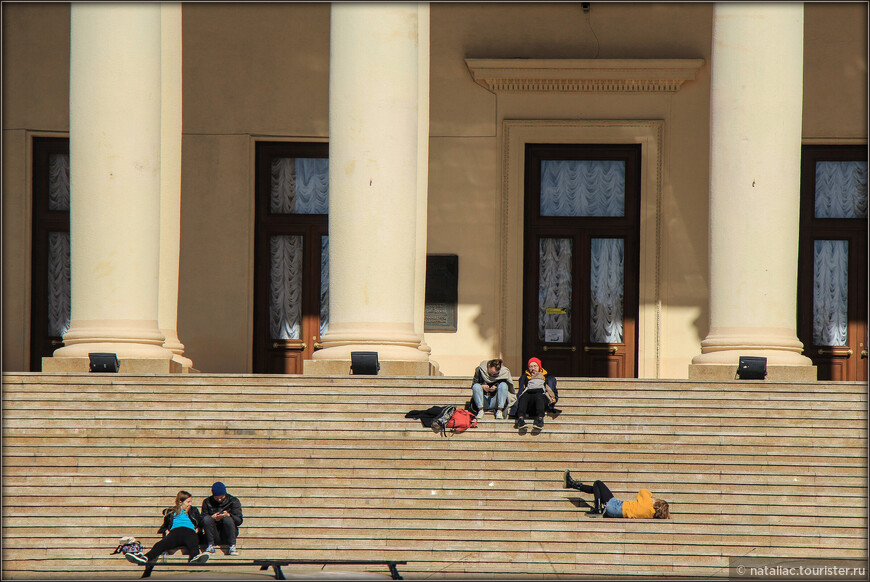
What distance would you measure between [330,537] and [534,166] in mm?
13770

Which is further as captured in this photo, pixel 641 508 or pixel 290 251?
pixel 290 251

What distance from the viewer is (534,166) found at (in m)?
26.3

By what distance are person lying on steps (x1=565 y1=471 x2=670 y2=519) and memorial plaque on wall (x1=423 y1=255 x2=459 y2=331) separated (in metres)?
11.6

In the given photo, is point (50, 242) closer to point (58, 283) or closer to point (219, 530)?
point (58, 283)

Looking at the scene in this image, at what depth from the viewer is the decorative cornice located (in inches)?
1002

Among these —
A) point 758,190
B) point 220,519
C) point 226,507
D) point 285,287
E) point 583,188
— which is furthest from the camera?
point 285,287

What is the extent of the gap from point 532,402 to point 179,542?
5589 mm

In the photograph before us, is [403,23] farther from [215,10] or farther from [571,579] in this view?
[571,579]

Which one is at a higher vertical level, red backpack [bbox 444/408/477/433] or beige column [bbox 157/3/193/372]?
beige column [bbox 157/3/193/372]

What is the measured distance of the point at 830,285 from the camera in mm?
25812

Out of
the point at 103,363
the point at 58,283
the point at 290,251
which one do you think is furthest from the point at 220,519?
the point at 58,283

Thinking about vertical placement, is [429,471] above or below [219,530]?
above

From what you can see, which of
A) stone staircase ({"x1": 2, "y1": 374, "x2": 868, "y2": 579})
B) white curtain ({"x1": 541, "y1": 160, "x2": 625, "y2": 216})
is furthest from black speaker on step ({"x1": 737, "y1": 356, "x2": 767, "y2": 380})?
white curtain ({"x1": 541, "y1": 160, "x2": 625, "y2": 216})

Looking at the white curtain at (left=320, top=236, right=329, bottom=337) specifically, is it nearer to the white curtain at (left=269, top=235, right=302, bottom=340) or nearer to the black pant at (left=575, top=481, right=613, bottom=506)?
the white curtain at (left=269, top=235, right=302, bottom=340)
